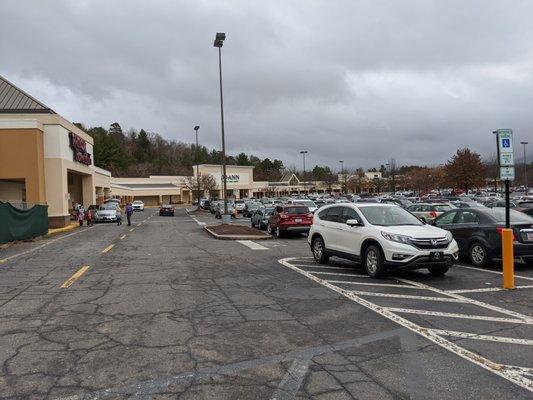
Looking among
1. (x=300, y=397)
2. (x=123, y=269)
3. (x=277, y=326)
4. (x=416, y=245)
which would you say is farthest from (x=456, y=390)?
(x=123, y=269)

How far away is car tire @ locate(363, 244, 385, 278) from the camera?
415 inches

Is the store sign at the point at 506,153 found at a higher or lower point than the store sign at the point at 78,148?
lower

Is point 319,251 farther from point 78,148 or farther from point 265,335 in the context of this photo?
point 78,148

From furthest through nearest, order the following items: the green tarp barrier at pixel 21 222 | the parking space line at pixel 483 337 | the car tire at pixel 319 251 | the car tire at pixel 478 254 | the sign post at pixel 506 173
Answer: the green tarp barrier at pixel 21 222
the car tire at pixel 319 251
the car tire at pixel 478 254
the sign post at pixel 506 173
the parking space line at pixel 483 337

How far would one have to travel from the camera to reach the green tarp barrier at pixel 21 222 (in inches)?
821

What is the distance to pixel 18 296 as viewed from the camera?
915cm

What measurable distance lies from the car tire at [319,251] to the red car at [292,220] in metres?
9.21

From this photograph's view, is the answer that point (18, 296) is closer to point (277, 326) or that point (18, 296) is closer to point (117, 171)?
point (277, 326)

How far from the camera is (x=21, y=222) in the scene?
23.2 meters

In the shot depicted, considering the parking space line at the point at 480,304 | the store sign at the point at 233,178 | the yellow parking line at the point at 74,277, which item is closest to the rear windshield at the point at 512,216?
the parking space line at the point at 480,304

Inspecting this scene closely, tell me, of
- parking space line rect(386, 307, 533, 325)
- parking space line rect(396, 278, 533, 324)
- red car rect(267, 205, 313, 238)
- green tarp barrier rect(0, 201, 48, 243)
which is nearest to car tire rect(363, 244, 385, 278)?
parking space line rect(396, 278, 533, 324)

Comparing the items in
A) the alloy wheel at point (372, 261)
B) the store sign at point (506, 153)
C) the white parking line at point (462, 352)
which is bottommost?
the white parking line at point (462, 352)

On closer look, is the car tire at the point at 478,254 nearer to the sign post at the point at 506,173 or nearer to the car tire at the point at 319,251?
the sign post at the point at 506,173

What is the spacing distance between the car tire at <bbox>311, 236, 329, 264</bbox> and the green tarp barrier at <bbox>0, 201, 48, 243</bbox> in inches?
538
